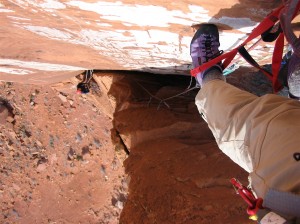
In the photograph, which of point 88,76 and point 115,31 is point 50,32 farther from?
point 88,76

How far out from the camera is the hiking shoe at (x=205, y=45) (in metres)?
1.61

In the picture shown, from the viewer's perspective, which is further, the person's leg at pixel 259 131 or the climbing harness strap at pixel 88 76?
the climbing harness strap at pixel 88 76

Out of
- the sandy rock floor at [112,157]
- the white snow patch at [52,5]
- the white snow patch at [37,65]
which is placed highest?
the white snow patch at [52,5]

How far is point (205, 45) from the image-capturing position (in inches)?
65.6

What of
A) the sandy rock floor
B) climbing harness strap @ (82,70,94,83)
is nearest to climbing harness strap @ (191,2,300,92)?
the sandy rock floor

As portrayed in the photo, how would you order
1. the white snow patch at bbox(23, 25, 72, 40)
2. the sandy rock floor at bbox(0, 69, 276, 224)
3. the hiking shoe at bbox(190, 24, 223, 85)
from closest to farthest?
the hiking shoe at bbox(190, 24, 223, 85) → the white snow patch at bbox(23, 25, 72, 40) → the sandy rock floor at bbox(0, 69, 276, 224)

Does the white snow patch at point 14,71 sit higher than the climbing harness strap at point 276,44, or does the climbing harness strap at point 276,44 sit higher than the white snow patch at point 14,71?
the climbing harness strap at point 276,44

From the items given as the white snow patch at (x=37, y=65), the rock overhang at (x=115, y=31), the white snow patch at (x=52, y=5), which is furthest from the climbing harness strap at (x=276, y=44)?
the white snow patch at (x=37, y=65)

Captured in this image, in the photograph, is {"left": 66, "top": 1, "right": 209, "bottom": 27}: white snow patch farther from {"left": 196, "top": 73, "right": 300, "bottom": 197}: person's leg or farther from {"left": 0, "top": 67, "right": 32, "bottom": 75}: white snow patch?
{"left": 0, "top": 67, "right": 32, "bottom": 75}: white snow patch

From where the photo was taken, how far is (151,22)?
165cm

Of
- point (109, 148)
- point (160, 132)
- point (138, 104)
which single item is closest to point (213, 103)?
point (160, 132)

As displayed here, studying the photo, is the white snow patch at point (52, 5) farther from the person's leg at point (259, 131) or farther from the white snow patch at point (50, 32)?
the person's leg at point (259, 131)

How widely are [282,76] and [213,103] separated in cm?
61

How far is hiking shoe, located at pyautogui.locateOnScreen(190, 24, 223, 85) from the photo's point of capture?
1606 millimetres
